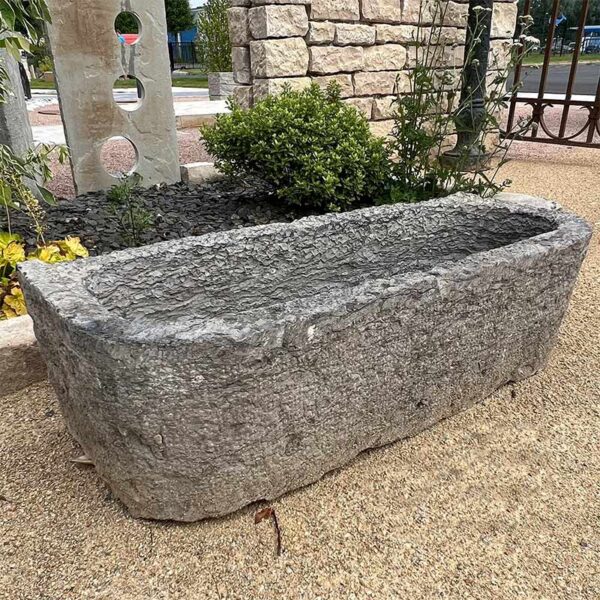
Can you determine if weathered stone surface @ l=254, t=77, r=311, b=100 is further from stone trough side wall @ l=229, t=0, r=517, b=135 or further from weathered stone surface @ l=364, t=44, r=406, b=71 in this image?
weathered stone surface @ l=364, t=44, r=406, b=71

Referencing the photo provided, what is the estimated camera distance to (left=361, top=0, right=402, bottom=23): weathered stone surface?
13.9 ft

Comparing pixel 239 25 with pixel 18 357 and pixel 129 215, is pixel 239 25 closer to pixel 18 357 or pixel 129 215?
pixel 129 215

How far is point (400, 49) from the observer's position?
4613 mm

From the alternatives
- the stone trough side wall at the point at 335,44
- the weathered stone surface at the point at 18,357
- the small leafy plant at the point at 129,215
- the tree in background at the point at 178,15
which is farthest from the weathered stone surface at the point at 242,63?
the tree in background at the point at 178,15

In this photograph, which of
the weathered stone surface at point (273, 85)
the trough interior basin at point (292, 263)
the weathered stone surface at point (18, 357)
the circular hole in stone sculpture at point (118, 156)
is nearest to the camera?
the trough interior basin at point (292, 263)

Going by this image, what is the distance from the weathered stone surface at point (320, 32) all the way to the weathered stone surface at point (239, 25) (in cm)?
45

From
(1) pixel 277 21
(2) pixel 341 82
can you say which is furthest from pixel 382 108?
(1) pixel 277 21

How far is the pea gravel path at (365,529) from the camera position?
1446mm

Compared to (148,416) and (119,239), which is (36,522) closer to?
(148,416)

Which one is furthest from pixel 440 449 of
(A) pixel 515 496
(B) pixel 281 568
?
(B) pixel 281 568

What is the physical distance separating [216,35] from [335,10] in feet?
25.1

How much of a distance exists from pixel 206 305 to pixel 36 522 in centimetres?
90

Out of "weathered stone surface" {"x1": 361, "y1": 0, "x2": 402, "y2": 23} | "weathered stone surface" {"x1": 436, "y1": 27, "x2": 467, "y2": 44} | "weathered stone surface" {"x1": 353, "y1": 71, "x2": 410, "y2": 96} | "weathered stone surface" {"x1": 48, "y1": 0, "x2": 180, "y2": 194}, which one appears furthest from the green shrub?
"weathered stone surface" {"x1": 436, "y1": 27, "x2": 467, "y2": 44}

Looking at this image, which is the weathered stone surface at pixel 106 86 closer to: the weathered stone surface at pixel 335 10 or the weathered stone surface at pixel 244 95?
the weathered stone surface at pixel 244 95
